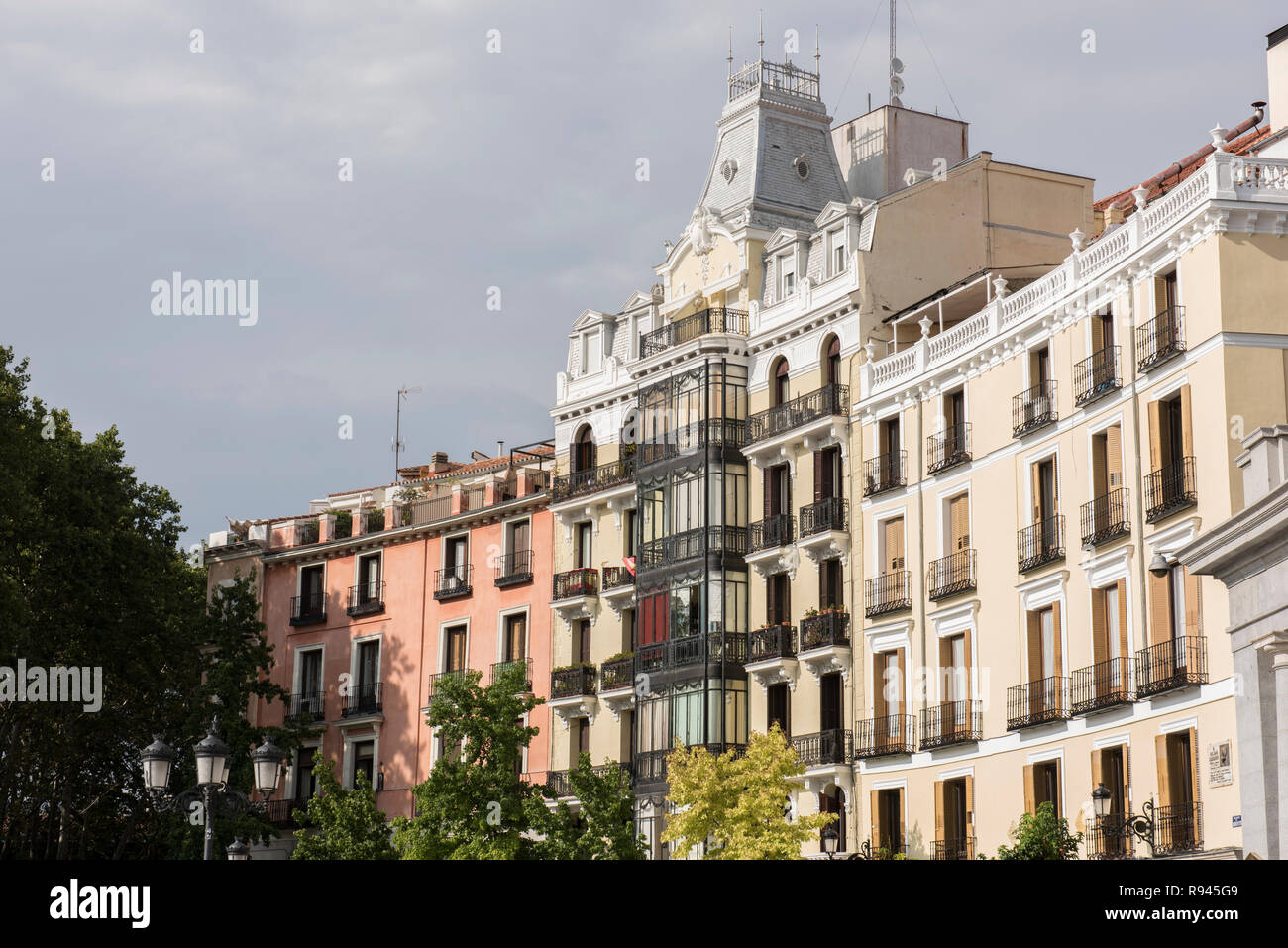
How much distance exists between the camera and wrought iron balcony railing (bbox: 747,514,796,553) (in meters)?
44.3

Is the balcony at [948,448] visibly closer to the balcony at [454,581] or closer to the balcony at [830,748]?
the balcony at [830,748]

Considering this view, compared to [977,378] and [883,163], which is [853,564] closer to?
[977,378]

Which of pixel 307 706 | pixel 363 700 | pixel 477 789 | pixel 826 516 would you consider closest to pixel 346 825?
pixel 477 789

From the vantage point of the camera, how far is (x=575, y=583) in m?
50.2

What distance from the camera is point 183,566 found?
54094 millimetres

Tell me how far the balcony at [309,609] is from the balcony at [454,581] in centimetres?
495

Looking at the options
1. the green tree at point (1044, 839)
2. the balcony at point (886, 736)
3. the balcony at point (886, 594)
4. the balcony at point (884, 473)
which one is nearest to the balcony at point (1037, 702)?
the green tree at point (1044, 839)

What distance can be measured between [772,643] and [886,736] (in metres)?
4.69

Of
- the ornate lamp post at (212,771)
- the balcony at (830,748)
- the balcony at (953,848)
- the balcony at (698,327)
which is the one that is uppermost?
the balcony at (698,327)

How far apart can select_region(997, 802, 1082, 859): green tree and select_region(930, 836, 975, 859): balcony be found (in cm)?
375

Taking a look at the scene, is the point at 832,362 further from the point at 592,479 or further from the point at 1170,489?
the point at 1170,489

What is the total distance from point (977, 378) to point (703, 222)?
1256 centimetres

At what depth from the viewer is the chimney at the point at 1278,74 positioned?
3697cm
